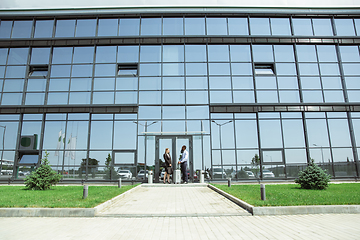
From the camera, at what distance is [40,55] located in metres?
19.2

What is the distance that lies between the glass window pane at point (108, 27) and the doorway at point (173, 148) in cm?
968

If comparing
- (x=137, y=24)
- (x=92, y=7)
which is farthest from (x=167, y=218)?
(x=92, y=7)

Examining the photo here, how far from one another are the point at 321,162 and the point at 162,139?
11.9m

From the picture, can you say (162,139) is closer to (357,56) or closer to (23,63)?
(23,63)

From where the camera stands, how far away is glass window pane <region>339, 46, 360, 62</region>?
62.9ft

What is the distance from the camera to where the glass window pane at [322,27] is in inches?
765

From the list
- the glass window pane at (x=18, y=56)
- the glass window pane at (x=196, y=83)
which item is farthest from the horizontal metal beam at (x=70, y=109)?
the glass window pane at (x=196, y=83)

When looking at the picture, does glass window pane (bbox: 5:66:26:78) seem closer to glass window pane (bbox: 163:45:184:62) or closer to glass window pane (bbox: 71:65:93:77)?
glass window pane (bbox: 71:65:93:77)

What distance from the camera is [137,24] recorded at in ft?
63.8

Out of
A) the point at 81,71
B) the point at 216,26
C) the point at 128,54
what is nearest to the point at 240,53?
the point at 216,26

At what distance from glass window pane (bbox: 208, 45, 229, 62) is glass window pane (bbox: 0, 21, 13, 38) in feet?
54.6

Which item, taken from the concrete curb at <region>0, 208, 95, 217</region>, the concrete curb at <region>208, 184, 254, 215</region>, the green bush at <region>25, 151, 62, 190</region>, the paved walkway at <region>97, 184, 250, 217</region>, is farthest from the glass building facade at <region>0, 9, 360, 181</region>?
the concrete curb at <region>0, 208, 95, 217</region>

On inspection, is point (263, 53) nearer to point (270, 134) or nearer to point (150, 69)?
point (270, 134)

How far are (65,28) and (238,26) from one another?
47.3 ft
